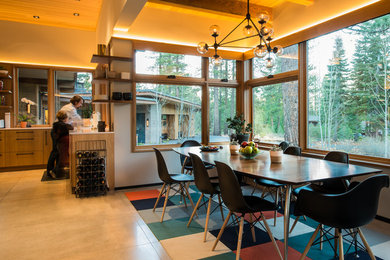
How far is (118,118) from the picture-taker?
4949 millimetres

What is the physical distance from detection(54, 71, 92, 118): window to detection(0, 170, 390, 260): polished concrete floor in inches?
127

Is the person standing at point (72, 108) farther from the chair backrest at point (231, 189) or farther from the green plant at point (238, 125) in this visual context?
the chair backrest at point (231, 189)

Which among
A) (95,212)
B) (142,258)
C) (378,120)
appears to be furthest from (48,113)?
(378,120)

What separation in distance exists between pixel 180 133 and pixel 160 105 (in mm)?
690

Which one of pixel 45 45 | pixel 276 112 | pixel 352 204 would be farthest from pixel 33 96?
pixel 352 204

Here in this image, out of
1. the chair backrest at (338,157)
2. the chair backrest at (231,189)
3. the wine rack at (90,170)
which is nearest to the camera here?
the chair backrest at (231,189)

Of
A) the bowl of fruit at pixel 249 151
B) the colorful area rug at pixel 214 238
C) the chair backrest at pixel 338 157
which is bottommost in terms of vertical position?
the colorful area rug at pixel 214 238

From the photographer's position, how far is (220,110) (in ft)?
19.5

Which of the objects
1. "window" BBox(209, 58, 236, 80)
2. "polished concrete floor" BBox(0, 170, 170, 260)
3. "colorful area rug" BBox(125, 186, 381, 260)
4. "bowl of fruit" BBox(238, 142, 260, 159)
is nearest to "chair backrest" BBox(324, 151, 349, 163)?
"colorful area rug" BBox(125, 186, 381, 260)

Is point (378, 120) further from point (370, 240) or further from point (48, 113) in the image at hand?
point (48, 113)

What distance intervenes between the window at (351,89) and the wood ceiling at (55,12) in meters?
4.22

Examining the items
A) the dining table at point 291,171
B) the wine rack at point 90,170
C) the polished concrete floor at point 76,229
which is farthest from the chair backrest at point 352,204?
the wine rack at point 90,170

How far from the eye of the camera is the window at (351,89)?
3449mm

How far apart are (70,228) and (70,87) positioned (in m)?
5.11
